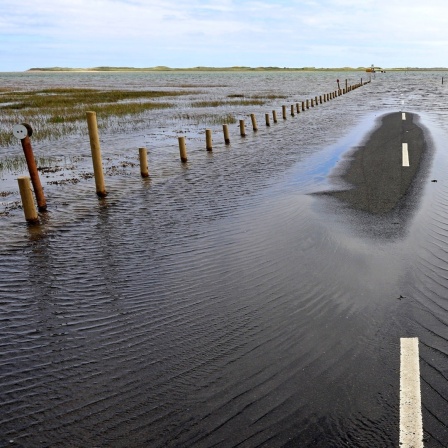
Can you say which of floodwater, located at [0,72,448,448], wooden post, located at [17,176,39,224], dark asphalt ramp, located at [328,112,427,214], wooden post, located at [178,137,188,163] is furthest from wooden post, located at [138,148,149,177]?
dark asphalt ramp, located at [328,112,427,214]

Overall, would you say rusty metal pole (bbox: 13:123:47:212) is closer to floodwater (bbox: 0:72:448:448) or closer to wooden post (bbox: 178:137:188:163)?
floodwater (bbox: 0:72:448:448)

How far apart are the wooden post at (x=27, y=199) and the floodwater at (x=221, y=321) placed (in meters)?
0.26

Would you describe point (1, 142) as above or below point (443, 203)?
above

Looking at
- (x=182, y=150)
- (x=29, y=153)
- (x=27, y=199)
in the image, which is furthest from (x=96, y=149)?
(x=182, y=150)

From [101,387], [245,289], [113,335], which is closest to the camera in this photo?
[101,387]

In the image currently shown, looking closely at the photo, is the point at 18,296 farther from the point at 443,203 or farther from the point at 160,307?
the point at 443,203

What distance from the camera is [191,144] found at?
22094mm

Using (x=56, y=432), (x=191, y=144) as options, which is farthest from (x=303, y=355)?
(x=191, y=144)

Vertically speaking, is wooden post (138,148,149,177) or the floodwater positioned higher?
wooden post (138,148,149,177)

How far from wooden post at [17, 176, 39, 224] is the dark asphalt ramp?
671cm

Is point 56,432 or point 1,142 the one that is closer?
point 56,432

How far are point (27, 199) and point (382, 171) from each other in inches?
369

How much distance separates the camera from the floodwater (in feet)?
11.9

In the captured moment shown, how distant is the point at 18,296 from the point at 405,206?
293 inches
